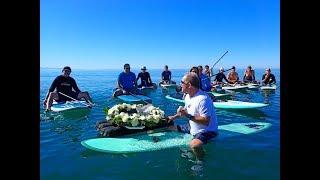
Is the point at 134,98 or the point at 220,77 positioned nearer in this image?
the point at 134,98

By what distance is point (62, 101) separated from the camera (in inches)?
547

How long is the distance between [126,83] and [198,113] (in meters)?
11.7

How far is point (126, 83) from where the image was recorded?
1833cm

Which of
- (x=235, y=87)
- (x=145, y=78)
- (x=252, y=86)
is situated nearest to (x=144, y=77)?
(x=145, y=78)

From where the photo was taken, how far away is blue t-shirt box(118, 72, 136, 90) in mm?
18109

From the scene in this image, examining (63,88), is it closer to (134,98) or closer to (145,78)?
(134,98)

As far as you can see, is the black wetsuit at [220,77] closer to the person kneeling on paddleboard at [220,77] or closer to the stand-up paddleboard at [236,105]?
the person kneeling on paddleboard at [220,77]

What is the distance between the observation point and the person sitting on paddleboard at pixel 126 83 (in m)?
18.0

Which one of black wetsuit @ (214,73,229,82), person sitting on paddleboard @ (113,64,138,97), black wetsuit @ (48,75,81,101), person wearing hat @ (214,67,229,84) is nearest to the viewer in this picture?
black wetsuit @ (48,75,81,101)

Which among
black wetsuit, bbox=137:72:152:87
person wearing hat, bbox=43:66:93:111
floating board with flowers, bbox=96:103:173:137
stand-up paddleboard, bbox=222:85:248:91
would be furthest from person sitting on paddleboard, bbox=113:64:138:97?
floating board with flowers, bbox=96:103:173:137

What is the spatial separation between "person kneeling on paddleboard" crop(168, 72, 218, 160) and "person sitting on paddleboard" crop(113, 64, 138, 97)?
438 inches

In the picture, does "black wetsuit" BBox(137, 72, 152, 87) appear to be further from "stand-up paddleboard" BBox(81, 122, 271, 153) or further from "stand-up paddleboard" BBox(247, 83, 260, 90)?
"stand-up paddleboard" BBox(81, 122, 271, 153)
